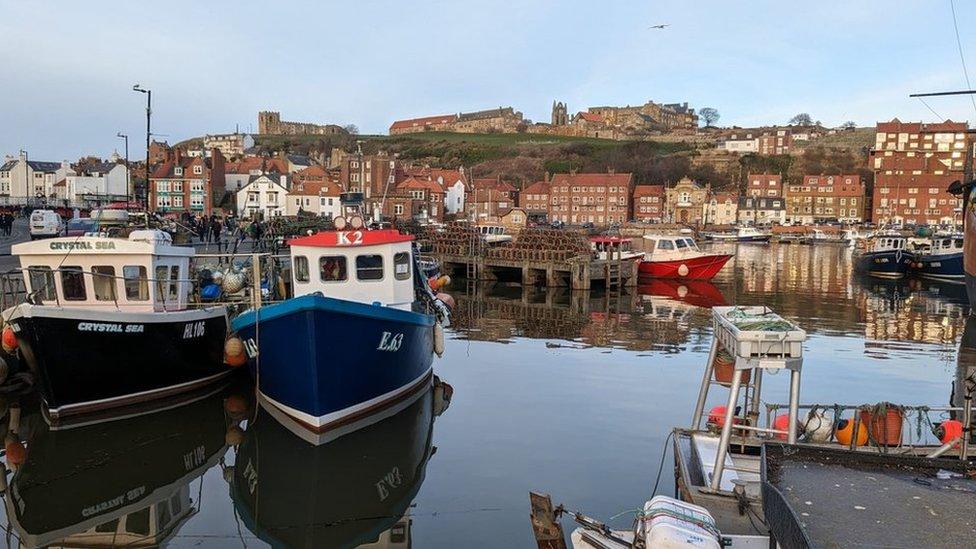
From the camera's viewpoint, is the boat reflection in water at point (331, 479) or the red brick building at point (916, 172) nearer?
the boat reflection in water at point (331, 479)

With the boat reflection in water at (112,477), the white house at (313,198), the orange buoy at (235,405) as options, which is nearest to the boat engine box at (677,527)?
the boat reflection in water at (112,477)

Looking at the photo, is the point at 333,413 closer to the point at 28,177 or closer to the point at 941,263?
the point at 941,263

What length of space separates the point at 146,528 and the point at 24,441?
4618 millimetres

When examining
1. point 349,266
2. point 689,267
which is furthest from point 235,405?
point 689,267

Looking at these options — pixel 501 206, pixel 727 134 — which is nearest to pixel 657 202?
pixel 501 206

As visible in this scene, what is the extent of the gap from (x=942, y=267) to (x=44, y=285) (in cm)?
5072

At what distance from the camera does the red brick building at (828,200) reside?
388 ft

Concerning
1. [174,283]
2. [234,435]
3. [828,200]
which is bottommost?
[234,435]

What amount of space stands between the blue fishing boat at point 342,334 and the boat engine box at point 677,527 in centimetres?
716

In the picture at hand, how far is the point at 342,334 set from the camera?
42.6 ft

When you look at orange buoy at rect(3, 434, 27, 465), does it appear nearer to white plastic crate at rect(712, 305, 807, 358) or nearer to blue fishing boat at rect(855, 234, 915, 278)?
white plastic crate at rect(712, 305, 807, 358)

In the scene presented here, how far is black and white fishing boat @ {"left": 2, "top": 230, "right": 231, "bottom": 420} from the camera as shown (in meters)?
13.5

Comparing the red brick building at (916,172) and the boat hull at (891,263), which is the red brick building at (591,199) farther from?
the boat hull at (891,263)

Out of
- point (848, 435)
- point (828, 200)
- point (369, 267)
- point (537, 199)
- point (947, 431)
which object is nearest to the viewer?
point (848, 435)
